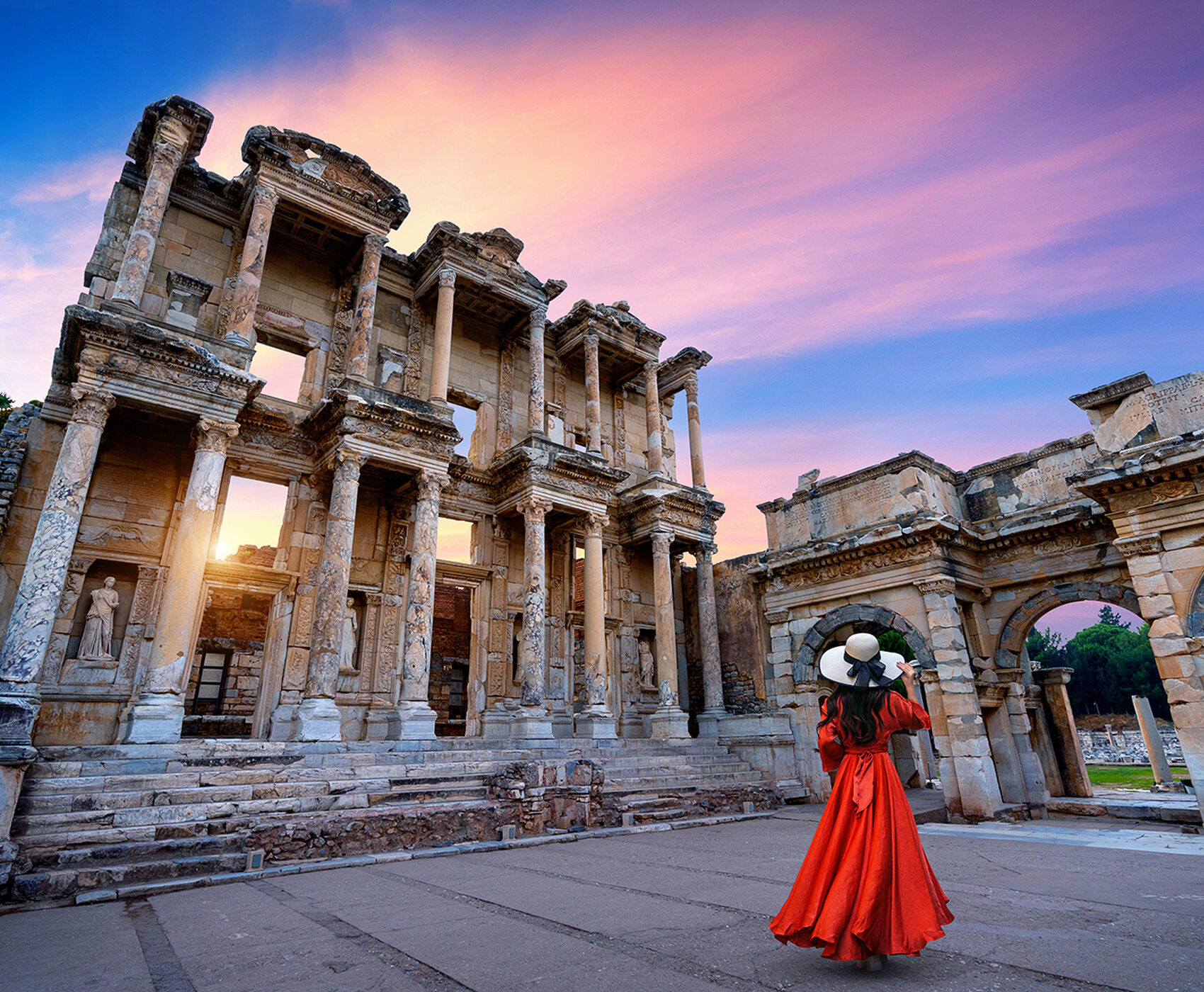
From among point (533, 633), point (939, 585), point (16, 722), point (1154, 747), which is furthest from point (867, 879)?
point (1154, 747)

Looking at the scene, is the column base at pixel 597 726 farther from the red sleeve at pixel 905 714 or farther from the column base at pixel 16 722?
the red sleeve at pixel 905 714

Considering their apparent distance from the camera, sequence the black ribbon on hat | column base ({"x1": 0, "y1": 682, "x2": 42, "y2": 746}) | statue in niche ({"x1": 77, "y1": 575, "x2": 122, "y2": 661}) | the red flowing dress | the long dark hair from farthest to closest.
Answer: statue in niche ({"x1": 77, "y1": 575, "x2": 122, "y2": 661}) → column base ({"x1": 0, "y1": 682, "x2": 42, "y2": 746}) → the black ribbon on hat → the long dark hair → the red flowing dress

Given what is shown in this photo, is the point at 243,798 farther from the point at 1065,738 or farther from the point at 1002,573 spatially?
the point at 1065,738

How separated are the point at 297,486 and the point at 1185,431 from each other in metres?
16.5

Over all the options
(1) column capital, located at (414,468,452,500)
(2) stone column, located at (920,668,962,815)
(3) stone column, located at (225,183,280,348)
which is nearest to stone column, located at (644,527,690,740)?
(2) stone column, located at (920,668,962,815)

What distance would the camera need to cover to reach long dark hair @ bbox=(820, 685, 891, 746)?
4023 millimetres

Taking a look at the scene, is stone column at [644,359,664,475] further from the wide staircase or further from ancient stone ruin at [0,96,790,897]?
the wide staircase

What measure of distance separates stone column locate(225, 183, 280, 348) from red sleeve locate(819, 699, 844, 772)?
1270 cm

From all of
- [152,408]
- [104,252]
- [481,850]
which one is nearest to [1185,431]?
[481,850]

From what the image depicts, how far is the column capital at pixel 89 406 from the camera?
1084cm

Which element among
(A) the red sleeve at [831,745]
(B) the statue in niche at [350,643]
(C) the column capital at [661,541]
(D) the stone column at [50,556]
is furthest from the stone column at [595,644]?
(A) the red sleeve at [831,745]

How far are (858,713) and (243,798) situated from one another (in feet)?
26.4

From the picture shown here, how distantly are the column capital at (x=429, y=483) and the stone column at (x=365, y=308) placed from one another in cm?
228

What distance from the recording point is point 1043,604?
13266mm
